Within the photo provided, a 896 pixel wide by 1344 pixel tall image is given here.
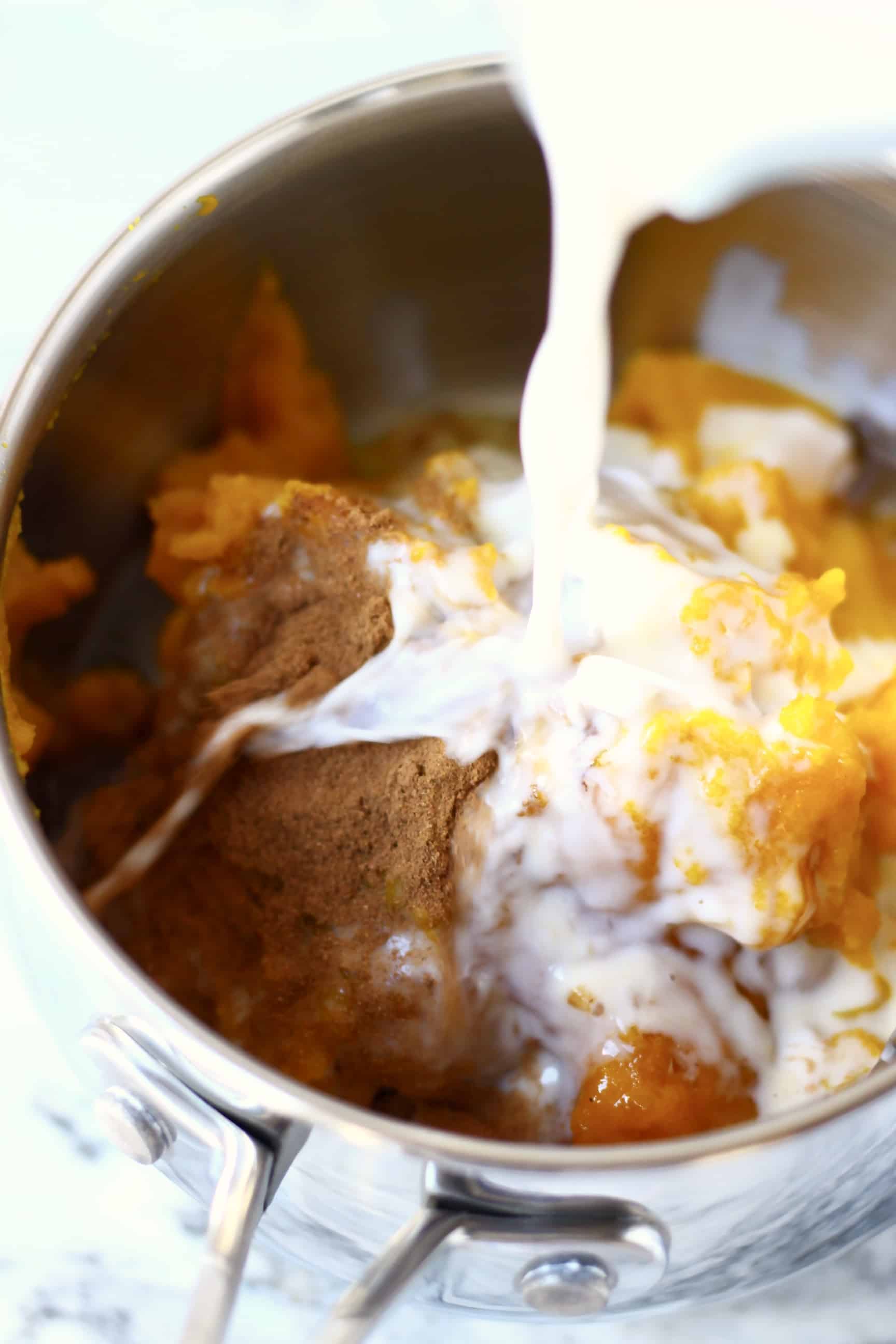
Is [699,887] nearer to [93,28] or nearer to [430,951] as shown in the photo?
[430,951]

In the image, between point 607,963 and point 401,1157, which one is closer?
point 401,1157

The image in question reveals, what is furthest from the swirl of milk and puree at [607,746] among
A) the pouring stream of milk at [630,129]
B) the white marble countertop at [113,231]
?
the white marble countertop at [113,231]

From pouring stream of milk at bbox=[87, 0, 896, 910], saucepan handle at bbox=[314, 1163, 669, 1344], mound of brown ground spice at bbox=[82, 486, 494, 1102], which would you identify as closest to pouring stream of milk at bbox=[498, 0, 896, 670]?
pouring stream of milk at bbox=[87, 0, 896, 910]

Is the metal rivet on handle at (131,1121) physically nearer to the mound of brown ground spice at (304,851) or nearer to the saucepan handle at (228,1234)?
the saucepan handle at (228,1234)

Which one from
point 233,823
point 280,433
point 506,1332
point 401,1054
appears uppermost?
point 280,433

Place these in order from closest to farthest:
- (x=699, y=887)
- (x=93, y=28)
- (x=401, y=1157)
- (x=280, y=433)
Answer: (x=401, y=1157) → (x=699, y=887) → (x=280, y=433) → (x=93, y=28)

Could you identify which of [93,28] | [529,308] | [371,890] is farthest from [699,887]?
[93,28]

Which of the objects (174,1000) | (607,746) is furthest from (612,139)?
(174,1000)
